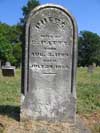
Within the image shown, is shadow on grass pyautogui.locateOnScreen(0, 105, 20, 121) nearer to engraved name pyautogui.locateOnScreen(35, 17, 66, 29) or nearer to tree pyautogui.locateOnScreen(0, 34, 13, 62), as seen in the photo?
engraved name pyautogui.locateOnScreen(35, 17, 66, 29)

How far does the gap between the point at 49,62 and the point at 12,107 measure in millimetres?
1617

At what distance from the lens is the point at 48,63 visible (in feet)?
27.9

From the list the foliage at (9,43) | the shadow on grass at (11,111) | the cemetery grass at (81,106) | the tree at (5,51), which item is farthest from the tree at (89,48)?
the shadow on grass at (11,111)

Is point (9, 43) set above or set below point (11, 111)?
above

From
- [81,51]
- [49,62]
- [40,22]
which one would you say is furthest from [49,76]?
[81,51]

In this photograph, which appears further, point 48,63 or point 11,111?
point 11,111

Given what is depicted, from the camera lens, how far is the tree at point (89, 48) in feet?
320

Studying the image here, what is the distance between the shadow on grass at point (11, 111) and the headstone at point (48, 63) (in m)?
0.26

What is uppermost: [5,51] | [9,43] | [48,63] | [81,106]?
[9,43]

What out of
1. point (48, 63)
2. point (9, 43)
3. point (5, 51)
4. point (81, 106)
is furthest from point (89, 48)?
point (48, 63)

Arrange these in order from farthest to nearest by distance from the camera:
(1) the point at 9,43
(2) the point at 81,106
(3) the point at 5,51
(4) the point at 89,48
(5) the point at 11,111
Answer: (4) the point at 89,48 → (1) the point at 9,43 → (3) the point at 5,51 → (2) the point at 81,106 → (5) the point at 11,111

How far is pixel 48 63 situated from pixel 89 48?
93.8 meters

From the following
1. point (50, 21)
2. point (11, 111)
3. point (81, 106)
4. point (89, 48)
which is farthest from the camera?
point (89, 48)

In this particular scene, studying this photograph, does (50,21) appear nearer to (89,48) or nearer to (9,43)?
(9,43)
